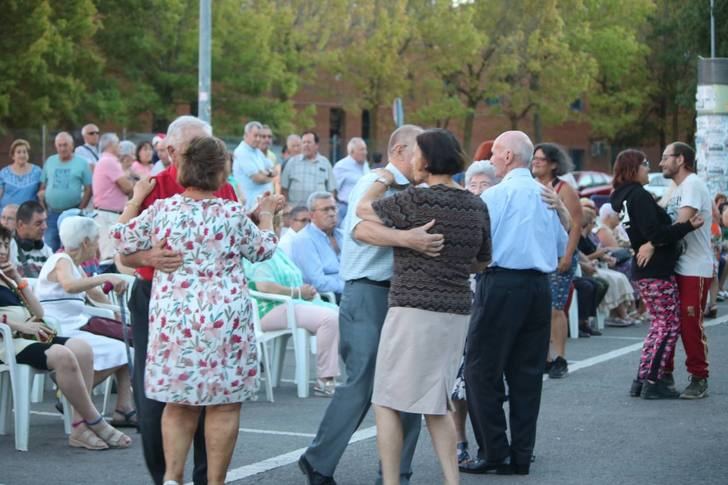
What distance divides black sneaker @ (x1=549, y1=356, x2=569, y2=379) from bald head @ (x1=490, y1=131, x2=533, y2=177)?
4.22m

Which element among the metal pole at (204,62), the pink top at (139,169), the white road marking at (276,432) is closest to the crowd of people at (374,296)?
the white road marking at (276,432)

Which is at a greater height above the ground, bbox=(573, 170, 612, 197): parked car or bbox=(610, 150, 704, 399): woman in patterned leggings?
bbox=(573, 170, 612, 197): parked car

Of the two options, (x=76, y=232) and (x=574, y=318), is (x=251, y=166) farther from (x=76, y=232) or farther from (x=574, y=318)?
(x=76, y=232)

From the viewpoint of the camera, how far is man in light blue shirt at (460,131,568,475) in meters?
7.97

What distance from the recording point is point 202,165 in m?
6.47

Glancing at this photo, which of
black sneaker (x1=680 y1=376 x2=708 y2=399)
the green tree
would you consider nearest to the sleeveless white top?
black sneaker (x1=680 y1=376 x2=708 y2=399)

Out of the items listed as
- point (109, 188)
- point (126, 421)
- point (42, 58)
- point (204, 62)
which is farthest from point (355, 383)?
point (42, 58)

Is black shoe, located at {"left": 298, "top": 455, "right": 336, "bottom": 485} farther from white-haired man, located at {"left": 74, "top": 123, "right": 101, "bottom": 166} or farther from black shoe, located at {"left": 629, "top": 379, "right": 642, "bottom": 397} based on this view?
white-haired man, located at {"left": 74, "top": 123, "right": 101, "bottom": 166}

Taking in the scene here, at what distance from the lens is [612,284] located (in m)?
17.0

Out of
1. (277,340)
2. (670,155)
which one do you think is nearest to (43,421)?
(277,340)

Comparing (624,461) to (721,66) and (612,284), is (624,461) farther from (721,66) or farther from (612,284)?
(721,66)

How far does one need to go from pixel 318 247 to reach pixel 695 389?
3481mm

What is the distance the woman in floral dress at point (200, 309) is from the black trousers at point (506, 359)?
71.9 inches

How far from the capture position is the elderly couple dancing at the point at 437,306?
671 centimetres
